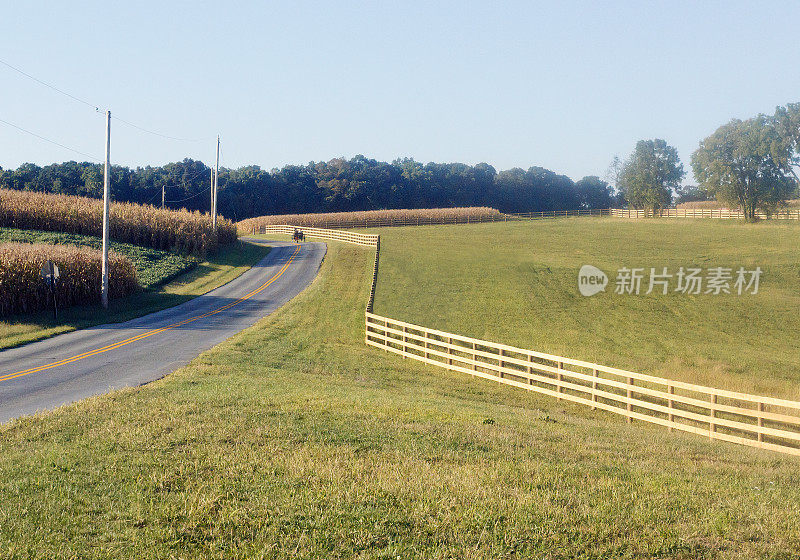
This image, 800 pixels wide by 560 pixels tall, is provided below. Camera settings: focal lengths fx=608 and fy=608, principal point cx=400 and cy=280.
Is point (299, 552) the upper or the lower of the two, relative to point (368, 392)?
upper

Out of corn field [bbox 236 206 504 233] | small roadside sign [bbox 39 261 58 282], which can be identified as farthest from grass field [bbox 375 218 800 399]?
corn field [bbox 236 206 504 233]

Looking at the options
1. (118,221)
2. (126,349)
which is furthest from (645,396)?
(118,221)

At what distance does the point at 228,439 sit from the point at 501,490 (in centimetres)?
453

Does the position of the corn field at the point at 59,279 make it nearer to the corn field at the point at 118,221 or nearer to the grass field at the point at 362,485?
the corn field at the point at 118,221

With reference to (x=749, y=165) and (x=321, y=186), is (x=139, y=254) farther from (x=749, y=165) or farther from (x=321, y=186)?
(x=321, y=186)

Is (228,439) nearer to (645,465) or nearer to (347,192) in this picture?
(645,465)

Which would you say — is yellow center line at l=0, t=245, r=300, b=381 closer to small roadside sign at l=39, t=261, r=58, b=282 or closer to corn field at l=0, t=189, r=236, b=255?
small roadside sign at l=39, t=261, r=58, b=282

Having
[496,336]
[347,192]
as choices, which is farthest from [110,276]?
[347,192]

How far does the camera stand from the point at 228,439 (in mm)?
9859

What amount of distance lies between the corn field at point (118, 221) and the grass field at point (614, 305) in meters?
17.9

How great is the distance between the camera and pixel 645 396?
68.8 ft

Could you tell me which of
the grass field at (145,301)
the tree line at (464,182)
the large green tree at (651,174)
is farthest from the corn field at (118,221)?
the large green tree at (651,174)

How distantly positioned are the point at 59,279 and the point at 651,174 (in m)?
107

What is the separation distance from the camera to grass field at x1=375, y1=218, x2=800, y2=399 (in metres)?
27.0
